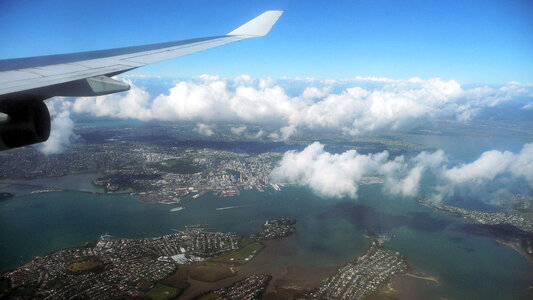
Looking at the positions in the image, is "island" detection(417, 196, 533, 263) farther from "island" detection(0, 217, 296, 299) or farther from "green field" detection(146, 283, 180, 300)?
"green field" detection(146, 283, 180, 300)

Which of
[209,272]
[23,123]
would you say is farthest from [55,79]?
[209,272]

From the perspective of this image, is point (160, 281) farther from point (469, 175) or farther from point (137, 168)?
point (469, 175)

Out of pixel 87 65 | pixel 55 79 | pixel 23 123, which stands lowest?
pixel 23 123

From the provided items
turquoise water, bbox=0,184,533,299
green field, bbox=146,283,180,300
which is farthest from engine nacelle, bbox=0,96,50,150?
turquoise water, bbox=0,184,533,299

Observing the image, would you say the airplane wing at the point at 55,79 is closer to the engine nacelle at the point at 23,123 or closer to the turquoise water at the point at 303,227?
the engine nacelle at the point at 23,123

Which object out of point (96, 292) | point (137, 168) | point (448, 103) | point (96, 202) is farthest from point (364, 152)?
point (448, 103)

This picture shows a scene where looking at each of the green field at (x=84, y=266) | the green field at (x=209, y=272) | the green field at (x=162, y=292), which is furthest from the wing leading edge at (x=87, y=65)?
the green field at (x=84, y=266)

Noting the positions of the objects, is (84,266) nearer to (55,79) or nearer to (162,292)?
(162,292)
